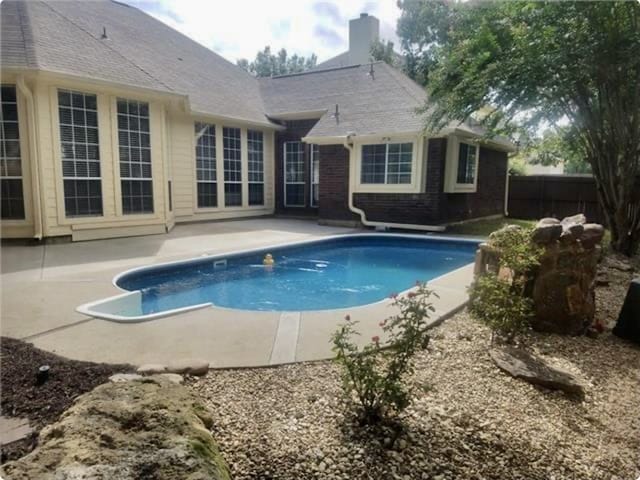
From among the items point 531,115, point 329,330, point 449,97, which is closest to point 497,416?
point 329,330

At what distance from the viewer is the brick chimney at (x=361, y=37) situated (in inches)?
725

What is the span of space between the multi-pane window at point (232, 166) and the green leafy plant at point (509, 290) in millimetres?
10511

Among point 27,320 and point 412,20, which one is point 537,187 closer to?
point 412,20

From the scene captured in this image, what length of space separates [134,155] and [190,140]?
2755 mm

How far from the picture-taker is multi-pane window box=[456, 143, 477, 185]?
12.5m

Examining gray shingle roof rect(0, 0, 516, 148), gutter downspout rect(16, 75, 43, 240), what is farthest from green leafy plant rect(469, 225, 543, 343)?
gutter downspout rect(16, 75, 43, 240)

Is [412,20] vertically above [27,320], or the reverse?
[412,20]

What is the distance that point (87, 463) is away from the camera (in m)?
1.55

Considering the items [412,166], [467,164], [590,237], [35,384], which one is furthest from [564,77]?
[35,384]

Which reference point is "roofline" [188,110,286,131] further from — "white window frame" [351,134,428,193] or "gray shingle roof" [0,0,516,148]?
"white window frame" [351,134,428,193]

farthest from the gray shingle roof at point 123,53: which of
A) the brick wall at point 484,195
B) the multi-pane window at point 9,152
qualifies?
the brick wall at point 484,195

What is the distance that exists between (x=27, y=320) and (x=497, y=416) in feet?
13.9

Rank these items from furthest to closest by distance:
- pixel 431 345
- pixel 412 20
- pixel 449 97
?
pixel 412 20 → pixel 449 97 → pixel 431 345

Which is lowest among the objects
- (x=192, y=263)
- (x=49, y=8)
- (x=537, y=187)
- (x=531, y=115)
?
(x=192, y=263)
